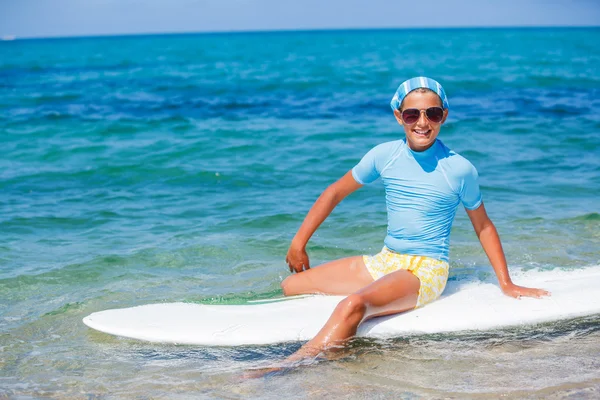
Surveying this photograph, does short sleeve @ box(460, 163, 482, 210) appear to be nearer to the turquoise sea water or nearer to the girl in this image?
the girl

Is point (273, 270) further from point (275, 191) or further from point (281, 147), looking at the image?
point (281, 147)

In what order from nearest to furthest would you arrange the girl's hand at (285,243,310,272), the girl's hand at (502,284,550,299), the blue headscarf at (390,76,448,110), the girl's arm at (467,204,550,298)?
the blue headscarf at (390,76,448,110), the girl's arm at (467,204,550,298), the girl's hand at (502,284,550,299), the girl's hand at (285,243,310,272)

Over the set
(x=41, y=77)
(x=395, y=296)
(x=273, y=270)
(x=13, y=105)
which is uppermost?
(x=41, y=77)

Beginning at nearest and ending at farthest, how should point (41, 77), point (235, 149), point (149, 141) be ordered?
point (235, 149), point (149, 141), point (41, 77)

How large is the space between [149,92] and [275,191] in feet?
47.4

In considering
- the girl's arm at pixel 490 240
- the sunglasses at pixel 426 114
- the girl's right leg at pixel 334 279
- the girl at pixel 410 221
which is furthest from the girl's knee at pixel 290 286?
the sunglasses at pixel 426 114

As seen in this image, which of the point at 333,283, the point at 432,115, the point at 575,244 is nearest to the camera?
the point at 432,115

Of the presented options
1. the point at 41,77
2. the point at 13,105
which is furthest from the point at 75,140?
the point at 41,77

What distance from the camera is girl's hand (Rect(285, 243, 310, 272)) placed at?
4398 millimetres

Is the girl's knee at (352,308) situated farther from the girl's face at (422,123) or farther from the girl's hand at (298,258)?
the girl's face at (422,123)

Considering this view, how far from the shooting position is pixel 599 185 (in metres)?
8.52

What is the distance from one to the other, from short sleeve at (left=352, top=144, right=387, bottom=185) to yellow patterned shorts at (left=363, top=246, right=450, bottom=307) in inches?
18.6

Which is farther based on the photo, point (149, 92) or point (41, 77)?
point (41, 77)

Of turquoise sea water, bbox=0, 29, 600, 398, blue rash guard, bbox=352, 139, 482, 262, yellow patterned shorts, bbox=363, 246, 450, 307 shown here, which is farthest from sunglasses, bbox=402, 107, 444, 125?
turquoise sea water, bbox=0, 29, 600, 398
